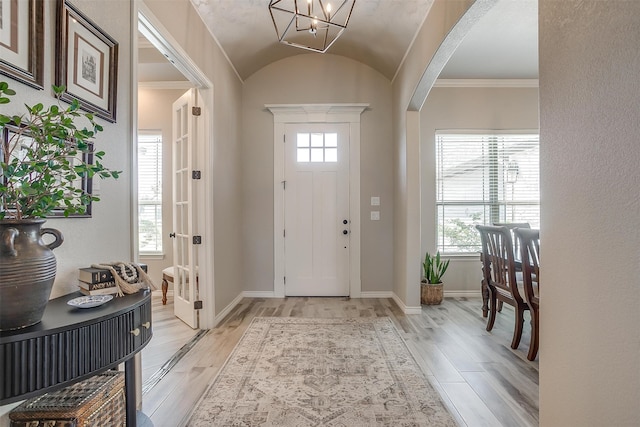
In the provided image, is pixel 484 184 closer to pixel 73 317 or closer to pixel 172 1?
pixel 172 1

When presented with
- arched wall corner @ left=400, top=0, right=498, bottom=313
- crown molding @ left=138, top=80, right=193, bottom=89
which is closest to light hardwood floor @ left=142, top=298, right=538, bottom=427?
arched wall corner @ left=400, top=0, right=498, bottom=313

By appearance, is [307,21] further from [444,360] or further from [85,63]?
[444,360]

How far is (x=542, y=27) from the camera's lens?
129 cm

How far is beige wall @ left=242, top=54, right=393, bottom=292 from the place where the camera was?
14.0ft

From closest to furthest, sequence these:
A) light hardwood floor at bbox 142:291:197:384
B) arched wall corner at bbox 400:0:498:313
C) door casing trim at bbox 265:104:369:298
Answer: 1. light hardwood floor at bbox 142:291:197:384
2. arched wall corner at bbox 400:0:498:313
3. door casing trim at bbox 265:104:369:298

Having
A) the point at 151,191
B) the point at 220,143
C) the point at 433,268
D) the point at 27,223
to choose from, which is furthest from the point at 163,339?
the point at 433,268

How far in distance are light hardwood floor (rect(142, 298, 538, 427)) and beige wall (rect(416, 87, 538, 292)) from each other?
57 centimetres

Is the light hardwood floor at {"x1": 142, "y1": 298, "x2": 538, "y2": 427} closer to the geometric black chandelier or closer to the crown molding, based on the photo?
the geometric black chandelier

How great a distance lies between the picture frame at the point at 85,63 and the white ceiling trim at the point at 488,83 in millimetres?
3908

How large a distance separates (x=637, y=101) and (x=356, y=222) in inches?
135

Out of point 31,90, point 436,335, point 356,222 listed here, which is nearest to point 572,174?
point 31,90

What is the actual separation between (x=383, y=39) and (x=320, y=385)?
136 inches

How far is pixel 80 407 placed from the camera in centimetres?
118

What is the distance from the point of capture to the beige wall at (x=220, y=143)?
2586mm
